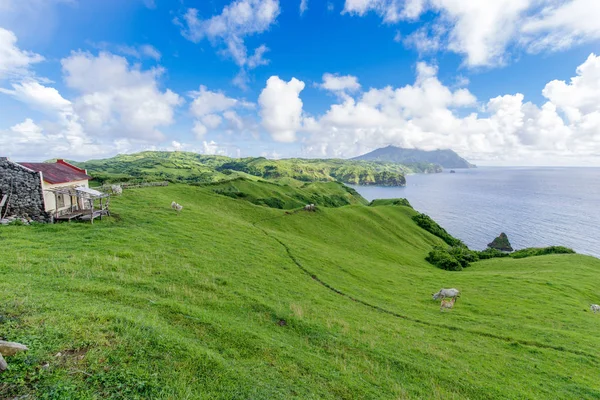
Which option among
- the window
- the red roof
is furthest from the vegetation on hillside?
the window

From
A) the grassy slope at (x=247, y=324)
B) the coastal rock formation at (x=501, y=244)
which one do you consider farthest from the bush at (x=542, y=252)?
the grassy slope at (x=247, y=324)

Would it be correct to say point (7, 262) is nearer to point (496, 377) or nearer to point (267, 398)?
point (267, 398)

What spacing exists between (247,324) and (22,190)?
27201 millimetres

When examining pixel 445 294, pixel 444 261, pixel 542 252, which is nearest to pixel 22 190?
pixel 445 294

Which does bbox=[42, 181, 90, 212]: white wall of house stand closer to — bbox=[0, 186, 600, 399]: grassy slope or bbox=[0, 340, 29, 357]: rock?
bbox=[0, 186, 600, 399]: grassy slope

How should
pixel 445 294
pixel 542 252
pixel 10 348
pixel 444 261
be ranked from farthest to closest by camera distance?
pixel 542 252, pixel 444 261, pixel 445 294, pixel 10 348

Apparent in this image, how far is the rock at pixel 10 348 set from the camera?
8.18 metres

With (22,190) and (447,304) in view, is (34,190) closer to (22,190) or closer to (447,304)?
(22,190)

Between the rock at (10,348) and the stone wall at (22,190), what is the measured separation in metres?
24.8

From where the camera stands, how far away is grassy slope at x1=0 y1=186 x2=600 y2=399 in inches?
379

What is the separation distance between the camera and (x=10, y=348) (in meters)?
8.31

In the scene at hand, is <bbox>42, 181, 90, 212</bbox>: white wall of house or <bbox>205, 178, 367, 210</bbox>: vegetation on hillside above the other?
<bbox>42, 181, 90, 212</bbox>: white wall of house

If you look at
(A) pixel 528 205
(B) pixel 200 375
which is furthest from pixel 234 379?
(A) pixel 528 205

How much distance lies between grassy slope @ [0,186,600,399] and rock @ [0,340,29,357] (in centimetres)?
34
